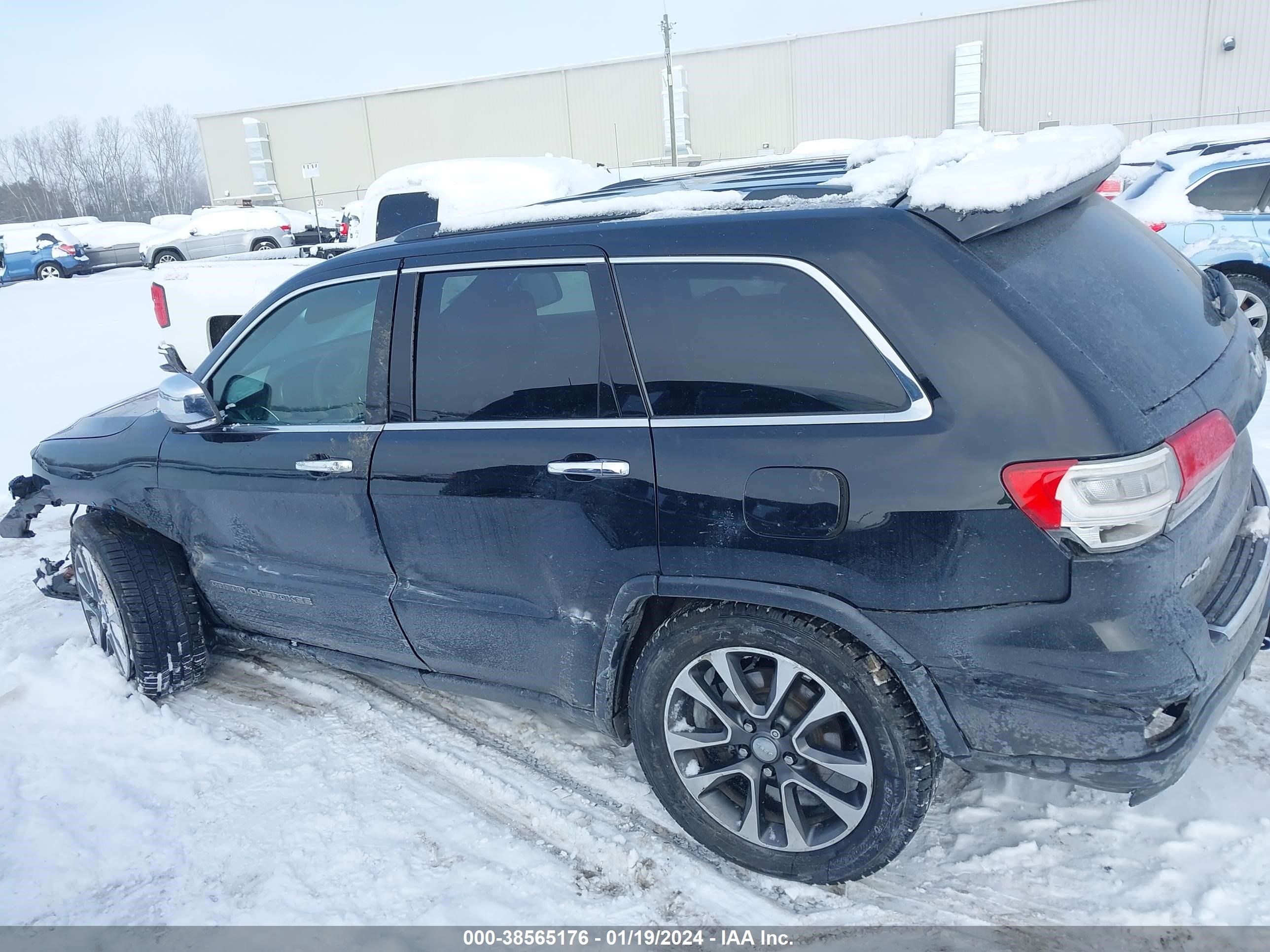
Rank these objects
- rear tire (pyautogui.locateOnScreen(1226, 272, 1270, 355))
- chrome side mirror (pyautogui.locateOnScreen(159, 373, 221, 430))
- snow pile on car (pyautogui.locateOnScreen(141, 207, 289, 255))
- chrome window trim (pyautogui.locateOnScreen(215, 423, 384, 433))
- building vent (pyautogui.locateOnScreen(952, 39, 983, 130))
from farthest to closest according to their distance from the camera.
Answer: building vent (pyautogui.locateOnScreen(952, 39, 983, 130))
snow pile on car (pyautogui.locateOnScreen(141, 207, 289, 255))
rear tire (pyautogui.locateOnScreen(1226, 272, 1270, 355))
chrome side mirror (pyautogui.locateOnScreen(159, 373, 221, 430))
chrome window trim (pyautogui.locateOnScreen(215, 423, 384, 433))

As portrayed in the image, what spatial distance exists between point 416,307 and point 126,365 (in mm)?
9662

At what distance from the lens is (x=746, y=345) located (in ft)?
8.22

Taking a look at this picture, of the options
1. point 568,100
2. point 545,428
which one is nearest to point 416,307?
point 545,428

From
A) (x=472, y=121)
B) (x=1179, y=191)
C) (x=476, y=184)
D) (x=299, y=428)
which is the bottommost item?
(x=299, y=428)

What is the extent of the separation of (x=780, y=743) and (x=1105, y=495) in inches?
43.0

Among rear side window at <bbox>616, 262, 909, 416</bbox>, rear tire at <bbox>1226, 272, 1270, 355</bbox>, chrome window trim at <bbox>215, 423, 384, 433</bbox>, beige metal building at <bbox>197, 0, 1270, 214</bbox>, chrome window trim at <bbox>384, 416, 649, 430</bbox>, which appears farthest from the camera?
beige metal building at <bbox>197, 0, 1270, 214</bbox>

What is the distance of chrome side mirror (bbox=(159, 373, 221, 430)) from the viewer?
11.6 feet

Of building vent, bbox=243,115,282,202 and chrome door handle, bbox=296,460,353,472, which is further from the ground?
building vent, bbox=243,115,282,202

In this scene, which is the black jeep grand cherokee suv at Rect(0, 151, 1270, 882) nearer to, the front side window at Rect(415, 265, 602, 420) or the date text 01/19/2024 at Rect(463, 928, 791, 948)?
the front side window at Rect(415, 265, 602, 420)

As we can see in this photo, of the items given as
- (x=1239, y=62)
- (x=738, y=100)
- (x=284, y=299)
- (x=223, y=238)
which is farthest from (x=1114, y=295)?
(x=738, y=100)

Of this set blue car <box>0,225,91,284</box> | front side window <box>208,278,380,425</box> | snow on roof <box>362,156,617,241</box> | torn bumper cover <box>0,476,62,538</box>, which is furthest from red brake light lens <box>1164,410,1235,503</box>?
blue car <box>0,225,91,284</box>

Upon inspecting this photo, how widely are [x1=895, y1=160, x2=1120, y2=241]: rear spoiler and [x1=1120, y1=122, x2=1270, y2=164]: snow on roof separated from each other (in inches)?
439

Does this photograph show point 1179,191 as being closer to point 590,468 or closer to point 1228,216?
point 1228,216

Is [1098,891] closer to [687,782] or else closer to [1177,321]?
[687,782]
